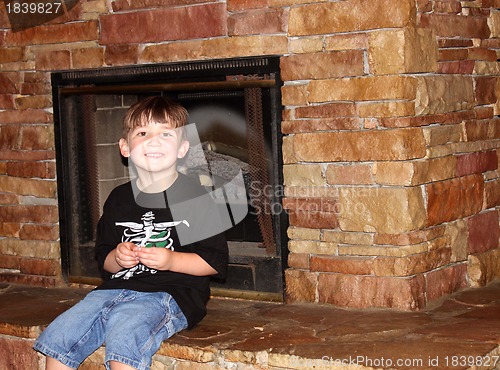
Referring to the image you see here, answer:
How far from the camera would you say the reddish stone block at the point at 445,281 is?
3.17 m

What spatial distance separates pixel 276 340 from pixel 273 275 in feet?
1.91

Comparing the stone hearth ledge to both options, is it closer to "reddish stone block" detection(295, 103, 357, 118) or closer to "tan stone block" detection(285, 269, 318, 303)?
"tan stone block" detection(285, 269, 318, 303)

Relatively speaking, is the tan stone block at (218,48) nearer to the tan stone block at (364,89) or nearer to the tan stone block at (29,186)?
the tan stone block at (364,89)

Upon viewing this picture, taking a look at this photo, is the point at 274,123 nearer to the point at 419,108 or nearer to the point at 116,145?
the point at 419,108

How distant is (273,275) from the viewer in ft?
11.0

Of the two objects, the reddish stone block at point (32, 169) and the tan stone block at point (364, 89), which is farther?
the reddish stone block at point (32, 169)

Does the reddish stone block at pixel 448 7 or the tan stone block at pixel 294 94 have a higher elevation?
the reddish stone block at pixel 448 7

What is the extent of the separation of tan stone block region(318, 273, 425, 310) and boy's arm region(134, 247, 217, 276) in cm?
54

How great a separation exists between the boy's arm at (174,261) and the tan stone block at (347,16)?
2.96ft

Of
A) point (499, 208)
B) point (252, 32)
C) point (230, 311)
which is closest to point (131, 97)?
point (252, 32)

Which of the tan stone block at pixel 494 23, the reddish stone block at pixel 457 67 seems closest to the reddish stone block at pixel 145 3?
the reddish stone block at pixel 457 67

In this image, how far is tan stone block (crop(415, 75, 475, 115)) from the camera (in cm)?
304

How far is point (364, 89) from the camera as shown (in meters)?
3.03

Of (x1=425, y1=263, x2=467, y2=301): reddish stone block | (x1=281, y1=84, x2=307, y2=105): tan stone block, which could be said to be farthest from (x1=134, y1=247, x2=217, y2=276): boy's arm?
(x1=425, y1=263, x2=467, y2=301): reddish stone block
